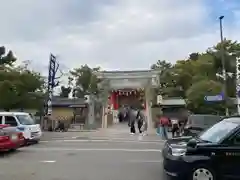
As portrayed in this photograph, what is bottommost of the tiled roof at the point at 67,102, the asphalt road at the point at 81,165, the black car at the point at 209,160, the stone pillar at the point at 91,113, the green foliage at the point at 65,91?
the asphalt road at the point at 81,165

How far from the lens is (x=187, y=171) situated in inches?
318

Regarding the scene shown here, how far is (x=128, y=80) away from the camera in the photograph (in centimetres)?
4706

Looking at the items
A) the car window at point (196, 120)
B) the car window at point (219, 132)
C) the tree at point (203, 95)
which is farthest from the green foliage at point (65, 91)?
the car window at point (219, 132)

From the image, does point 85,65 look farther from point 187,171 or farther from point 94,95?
point 187,171

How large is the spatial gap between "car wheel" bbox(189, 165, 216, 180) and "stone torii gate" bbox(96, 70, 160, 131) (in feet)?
120

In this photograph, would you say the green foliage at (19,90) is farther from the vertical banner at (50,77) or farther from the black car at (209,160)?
the black car at (209,160)

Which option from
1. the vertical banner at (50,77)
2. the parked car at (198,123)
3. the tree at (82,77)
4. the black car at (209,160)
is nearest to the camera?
the black car at (209,160)

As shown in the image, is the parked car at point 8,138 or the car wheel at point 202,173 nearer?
the car wheel at point 202,173

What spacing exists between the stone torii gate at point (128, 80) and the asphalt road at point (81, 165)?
2997 centimetres

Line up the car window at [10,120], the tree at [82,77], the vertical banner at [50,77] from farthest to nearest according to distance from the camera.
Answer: the tree at [82,77]
the vertical banner at [50,77]
the car window at [10,120]

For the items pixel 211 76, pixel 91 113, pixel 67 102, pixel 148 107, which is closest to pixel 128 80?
pixel 148 107

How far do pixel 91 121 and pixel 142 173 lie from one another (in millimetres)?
29946

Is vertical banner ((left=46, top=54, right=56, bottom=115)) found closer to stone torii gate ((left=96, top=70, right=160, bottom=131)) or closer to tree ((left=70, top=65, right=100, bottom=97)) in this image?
stone torii gate ((left=96, top=70, right=160, bottom=131))

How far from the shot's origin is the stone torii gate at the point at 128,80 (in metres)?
45.6
